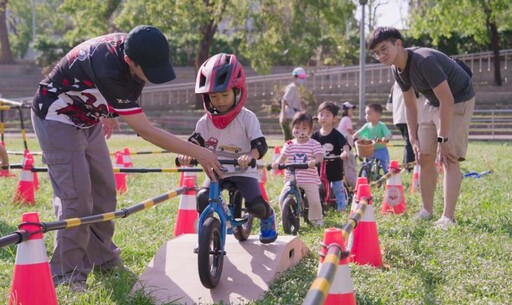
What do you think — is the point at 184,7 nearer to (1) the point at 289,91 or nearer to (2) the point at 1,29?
(1) the point at 289,91

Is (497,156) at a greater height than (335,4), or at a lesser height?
lesser

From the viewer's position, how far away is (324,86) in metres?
35.3

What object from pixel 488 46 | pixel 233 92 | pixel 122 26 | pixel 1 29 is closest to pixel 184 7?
pixel 122 26

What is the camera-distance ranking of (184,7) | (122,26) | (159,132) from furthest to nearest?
(122,26)
(184,7)
(159,132)

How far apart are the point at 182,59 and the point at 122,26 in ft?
31.0

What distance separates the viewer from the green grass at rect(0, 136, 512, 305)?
4852 millimetres

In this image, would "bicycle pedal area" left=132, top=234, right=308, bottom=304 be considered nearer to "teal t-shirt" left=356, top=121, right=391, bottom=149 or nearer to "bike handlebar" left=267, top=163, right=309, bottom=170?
"bike handlebar" left=267, top=163, right=309, bottom=170

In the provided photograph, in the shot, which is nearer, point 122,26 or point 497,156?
point 497,156

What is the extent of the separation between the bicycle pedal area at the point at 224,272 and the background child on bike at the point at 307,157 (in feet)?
6.91

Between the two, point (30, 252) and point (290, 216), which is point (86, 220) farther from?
point (290, 216)

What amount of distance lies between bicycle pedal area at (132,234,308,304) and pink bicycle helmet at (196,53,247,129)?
102 cm

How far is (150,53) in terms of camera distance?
4.55 m

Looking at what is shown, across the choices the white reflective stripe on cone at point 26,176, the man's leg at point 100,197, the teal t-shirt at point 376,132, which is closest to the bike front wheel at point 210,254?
the man's leg at point 100,197

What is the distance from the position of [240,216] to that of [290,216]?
59.4 inches
